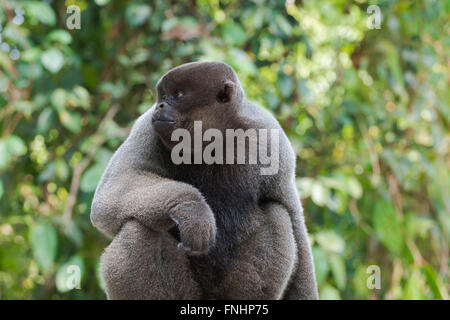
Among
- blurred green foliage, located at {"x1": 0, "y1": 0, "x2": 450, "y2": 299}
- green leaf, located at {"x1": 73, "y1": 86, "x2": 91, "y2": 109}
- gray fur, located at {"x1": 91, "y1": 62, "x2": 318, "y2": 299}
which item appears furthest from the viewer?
green leaf, located at {"x1": 73, "y1": 86, "x2": 91, "y2": 109}

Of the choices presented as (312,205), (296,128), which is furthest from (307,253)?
(296,128)

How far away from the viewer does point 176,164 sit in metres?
1.67

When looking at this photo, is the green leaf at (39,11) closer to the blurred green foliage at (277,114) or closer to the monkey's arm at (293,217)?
the blurred green foliage at (277,114)

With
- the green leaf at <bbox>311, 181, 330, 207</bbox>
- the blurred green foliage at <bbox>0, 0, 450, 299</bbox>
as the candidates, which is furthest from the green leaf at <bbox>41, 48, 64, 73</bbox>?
the green leaf at <bbox>311, 181, 330, 207</bbox>

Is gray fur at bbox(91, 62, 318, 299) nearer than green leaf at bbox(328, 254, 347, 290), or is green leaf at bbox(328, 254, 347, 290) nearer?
gray fur at bbox(91, 62, 318, 299)

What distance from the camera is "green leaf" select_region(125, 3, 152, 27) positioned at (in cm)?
304

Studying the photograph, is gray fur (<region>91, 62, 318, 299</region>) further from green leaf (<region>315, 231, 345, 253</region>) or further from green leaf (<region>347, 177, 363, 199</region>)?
green leaf (<region>347, 177, 363, 199</region>)

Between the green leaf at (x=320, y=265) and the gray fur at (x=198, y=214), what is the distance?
0.79 metres

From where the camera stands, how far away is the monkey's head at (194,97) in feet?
5.28

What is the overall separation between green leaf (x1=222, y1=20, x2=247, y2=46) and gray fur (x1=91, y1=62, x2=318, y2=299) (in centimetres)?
110

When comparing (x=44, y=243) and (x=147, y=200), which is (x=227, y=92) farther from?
(x=44, y=243)

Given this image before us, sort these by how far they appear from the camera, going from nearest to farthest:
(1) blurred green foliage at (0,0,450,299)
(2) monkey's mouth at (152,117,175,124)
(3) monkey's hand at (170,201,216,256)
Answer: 1. (3) monkey's hand at (170,201,216,256)
2. (2) monkey's mouth at (152,117,175,124)
3. (1) blurred green foliage at (0,0,450,299)

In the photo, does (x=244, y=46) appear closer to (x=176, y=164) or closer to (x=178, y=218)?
(x=176, y=164)

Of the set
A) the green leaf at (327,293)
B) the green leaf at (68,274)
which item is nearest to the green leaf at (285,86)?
the green leaf at (327,293)
